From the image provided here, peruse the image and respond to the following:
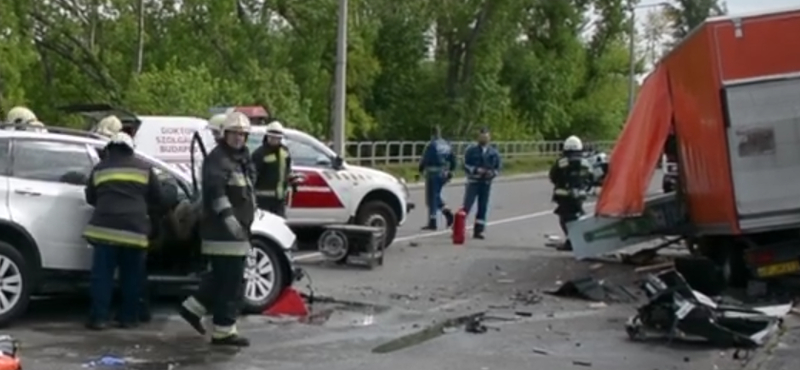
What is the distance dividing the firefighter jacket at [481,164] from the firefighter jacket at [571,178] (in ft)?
7.79

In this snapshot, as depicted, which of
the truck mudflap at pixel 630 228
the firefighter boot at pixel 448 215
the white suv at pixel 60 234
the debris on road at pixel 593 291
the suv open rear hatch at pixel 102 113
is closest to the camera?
the white suv at pixel 60 234

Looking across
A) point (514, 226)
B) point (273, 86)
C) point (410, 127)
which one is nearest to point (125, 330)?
point (514, 226)

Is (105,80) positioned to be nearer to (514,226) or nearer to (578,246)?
(514,226)

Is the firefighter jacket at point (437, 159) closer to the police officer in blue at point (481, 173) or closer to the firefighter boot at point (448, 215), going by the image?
the firefighter boot at point (448, 215)

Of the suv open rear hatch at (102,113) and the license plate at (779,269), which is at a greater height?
the suv open rear hatch at (102,113)

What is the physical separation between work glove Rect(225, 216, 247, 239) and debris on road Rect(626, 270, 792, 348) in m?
3.33

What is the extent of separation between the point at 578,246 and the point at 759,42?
322 centimetres

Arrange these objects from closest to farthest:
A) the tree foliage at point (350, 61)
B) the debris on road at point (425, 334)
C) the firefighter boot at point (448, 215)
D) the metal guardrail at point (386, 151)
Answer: the debris on road at point (425, 334) < the firefighter boot at point (448, 215) < the tree foliage at point (350, 61) < the metal guardrail at point (386, 151)

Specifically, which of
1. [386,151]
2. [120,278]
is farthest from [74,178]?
[386,151]

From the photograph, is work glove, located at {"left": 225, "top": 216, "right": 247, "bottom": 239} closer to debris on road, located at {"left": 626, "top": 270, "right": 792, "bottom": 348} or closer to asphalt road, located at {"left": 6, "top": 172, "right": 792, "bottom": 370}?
asphalt road, located at {"left": 6, "top": 172, "right": 792, "bottom": 370}

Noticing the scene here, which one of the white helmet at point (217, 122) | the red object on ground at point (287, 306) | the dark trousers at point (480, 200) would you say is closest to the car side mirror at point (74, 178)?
the white helmet at point (217, 122)

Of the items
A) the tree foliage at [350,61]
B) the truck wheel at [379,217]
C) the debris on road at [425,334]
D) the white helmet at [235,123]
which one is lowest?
the debris on road at [425,334]

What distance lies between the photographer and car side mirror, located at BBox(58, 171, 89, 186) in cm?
1123

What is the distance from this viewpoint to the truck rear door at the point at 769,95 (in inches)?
537
